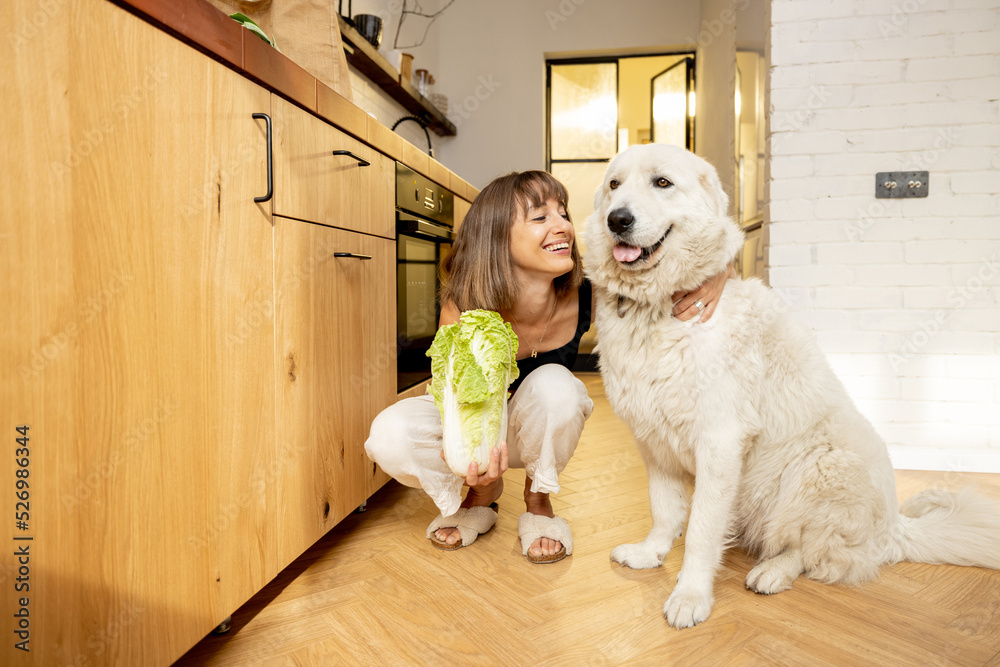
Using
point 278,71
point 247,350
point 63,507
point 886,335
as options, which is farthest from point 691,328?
point 886,335

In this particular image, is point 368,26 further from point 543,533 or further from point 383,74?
point 543,533

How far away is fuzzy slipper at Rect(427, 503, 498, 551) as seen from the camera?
1680 millimetres

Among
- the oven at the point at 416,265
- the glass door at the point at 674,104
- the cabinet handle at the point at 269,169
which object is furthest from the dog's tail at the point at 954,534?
the glass door at the point at 674,104

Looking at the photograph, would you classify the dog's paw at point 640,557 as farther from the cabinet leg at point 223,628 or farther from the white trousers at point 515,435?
the cabinet leg at point 223,628

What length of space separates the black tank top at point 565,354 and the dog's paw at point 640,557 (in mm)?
569

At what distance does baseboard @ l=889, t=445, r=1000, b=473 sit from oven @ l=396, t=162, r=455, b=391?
2117 millimetres

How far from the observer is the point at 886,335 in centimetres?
245

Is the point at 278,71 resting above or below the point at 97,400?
above

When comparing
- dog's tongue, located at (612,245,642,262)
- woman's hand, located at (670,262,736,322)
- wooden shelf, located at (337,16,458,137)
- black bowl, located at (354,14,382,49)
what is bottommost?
woman's hand, located at (670,262,736,322)

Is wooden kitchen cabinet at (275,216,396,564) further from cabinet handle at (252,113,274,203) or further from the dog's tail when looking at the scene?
the dog's tail

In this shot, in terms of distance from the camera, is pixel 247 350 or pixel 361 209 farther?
pixel 361 209

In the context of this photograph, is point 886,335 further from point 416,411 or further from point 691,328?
point 416,411

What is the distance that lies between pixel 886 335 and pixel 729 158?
2033mm

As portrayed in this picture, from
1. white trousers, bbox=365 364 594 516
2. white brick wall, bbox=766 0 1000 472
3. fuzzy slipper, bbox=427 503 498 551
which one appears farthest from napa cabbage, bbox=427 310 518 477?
white brick wall, bbox=766 0 1000 472
